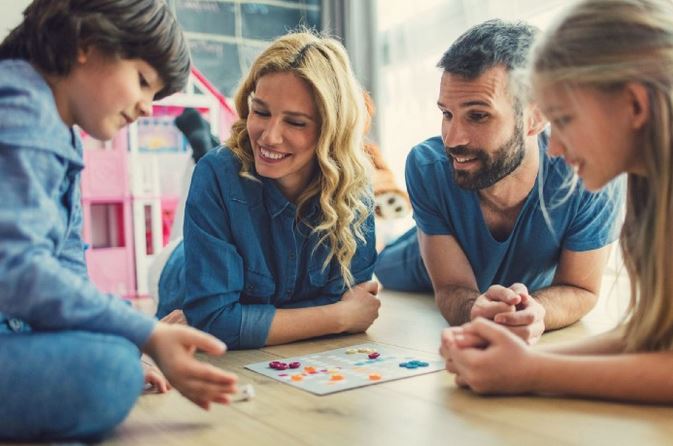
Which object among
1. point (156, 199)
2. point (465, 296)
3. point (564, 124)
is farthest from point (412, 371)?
point (156, 199)

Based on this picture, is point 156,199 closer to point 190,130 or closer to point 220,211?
point 190,130

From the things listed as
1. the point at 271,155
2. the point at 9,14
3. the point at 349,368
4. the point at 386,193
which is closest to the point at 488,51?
the point at 271,155

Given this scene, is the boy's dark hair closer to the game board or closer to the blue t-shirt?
the game board

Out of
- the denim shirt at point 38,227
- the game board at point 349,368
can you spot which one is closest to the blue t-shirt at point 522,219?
the game board at point 349,368

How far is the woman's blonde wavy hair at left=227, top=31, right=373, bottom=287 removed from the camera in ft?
4.65

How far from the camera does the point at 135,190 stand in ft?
9.01

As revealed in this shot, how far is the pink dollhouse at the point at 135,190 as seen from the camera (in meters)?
2.71

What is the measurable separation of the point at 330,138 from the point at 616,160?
623mm

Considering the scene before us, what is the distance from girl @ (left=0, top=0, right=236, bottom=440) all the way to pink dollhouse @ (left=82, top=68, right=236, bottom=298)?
173 cm

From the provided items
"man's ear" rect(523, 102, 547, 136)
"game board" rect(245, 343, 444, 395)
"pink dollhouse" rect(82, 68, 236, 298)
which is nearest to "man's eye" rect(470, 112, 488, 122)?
"man's ear" rect(523, 102, 547, 136)

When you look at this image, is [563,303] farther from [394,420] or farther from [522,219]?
[394,420]

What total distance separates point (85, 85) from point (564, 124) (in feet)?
2.17

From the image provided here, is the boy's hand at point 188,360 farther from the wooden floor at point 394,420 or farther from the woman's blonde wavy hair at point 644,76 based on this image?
the woman's blonde wavy hair at point 644,76

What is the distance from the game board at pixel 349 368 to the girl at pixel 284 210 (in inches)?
5.5
